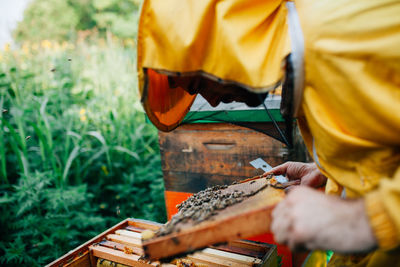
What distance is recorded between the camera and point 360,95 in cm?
75

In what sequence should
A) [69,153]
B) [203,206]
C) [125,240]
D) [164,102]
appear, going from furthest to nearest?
[69,153] → [125,240] → [164,102] → [203,206]

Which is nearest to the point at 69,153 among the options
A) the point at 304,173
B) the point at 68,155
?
the point at 68,155

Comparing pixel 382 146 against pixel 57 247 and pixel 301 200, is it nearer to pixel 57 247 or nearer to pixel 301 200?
pixel 301 200

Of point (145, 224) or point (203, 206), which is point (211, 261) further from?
point (145, 224)


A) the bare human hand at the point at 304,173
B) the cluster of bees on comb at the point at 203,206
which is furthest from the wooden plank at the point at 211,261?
the bare human hand at the point at 304,173

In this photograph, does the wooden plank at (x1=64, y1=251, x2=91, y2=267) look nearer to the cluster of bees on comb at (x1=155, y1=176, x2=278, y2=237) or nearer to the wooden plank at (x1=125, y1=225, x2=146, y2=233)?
the wooden plank at (x1=125, y1=225, x2=146, y2=233)

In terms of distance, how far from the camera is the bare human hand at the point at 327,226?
2.29ft

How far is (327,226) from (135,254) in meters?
1.21

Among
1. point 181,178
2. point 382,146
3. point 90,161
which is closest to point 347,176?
point 382,146

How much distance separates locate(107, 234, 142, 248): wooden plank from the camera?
66.1 inches

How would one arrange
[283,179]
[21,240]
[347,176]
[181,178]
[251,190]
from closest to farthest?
[347,176]
[251,190]
[283,179]
[21,240]
[181,178]

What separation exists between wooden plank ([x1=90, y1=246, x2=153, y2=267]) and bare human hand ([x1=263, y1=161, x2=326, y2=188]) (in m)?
0.84

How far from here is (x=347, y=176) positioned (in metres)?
0.93

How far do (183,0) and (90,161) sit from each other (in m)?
2.65
